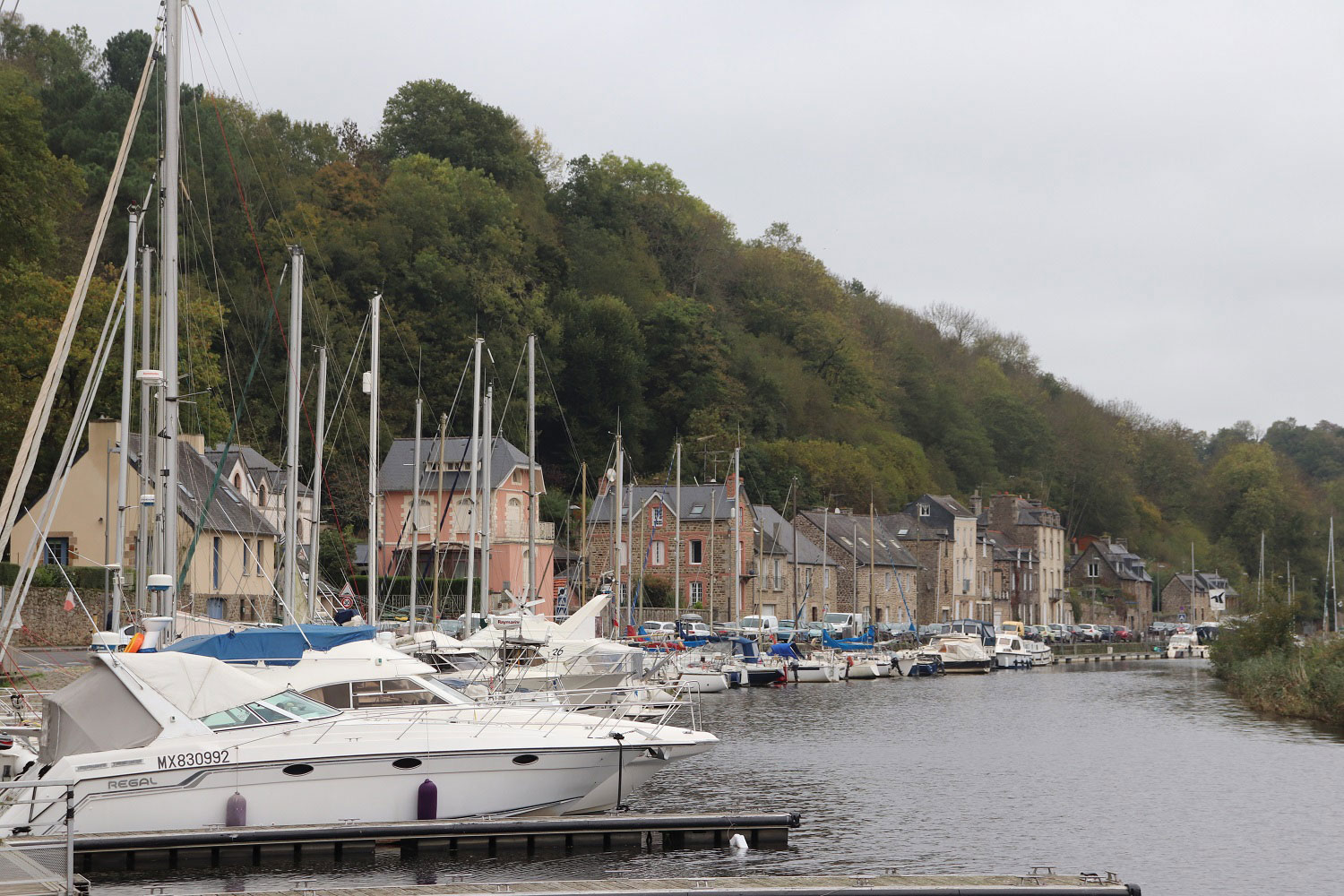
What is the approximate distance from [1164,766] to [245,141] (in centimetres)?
6791

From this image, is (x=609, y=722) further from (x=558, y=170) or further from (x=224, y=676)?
(x=558, y=170)

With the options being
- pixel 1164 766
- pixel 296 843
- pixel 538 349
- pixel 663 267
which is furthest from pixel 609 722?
pixel 663 267

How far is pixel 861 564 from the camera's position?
3814 inches

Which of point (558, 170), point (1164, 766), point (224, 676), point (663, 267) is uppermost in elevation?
point (558, 170)

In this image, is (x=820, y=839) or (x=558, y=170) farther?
(x=558, y=170)

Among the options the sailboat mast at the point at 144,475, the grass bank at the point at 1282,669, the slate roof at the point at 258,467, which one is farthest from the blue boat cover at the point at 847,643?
the sailboat mast at the point at 144,475

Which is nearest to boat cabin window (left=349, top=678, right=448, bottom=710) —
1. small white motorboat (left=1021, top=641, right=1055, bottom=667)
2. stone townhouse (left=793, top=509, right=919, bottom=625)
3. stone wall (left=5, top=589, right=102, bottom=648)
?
stone wall (left=5, top=589, right=102, bottom=648)

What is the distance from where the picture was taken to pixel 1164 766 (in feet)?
116

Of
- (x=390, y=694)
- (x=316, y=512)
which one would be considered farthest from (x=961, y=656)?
(x=390, y=694)

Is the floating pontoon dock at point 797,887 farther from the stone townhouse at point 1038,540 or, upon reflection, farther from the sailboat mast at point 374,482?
the stone townhouse at point 1038,540

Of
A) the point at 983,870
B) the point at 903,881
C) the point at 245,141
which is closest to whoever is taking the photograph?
the point at 903,881

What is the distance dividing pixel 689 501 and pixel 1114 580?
221 ft

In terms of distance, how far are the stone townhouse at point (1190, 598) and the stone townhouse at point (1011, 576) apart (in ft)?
75.5

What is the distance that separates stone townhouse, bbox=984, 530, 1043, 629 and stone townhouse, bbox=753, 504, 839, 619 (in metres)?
27.9
